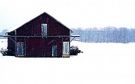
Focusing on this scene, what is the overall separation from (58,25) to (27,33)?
4.30m

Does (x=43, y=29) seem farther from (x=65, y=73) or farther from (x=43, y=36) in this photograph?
(x=65, y=73)

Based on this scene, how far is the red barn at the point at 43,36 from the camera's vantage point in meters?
46.7

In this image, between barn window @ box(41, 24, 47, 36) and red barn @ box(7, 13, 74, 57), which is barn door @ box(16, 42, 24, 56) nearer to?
red barn @ box(7, 13, 74, 57)

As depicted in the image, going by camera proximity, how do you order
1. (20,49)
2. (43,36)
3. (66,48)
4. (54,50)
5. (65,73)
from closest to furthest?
(65,73) → (43,36) → (54,50) → (20,49) → (66,48)

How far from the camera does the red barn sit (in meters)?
46.7

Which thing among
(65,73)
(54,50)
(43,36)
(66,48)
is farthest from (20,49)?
(65,73)

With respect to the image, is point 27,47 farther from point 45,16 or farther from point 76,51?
point 76,51

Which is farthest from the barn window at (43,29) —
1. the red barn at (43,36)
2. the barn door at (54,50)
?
the barn door at (54,50)

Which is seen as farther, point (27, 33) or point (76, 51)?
point (76, 51)

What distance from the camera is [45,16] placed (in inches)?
1842

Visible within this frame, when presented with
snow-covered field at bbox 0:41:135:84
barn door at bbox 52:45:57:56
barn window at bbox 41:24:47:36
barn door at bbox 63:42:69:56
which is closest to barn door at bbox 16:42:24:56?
barn window at bbox 41:24:47:36

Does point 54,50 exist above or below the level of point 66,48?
below

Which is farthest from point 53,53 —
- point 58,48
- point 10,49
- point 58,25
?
point 10,49

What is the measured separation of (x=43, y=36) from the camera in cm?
4672
